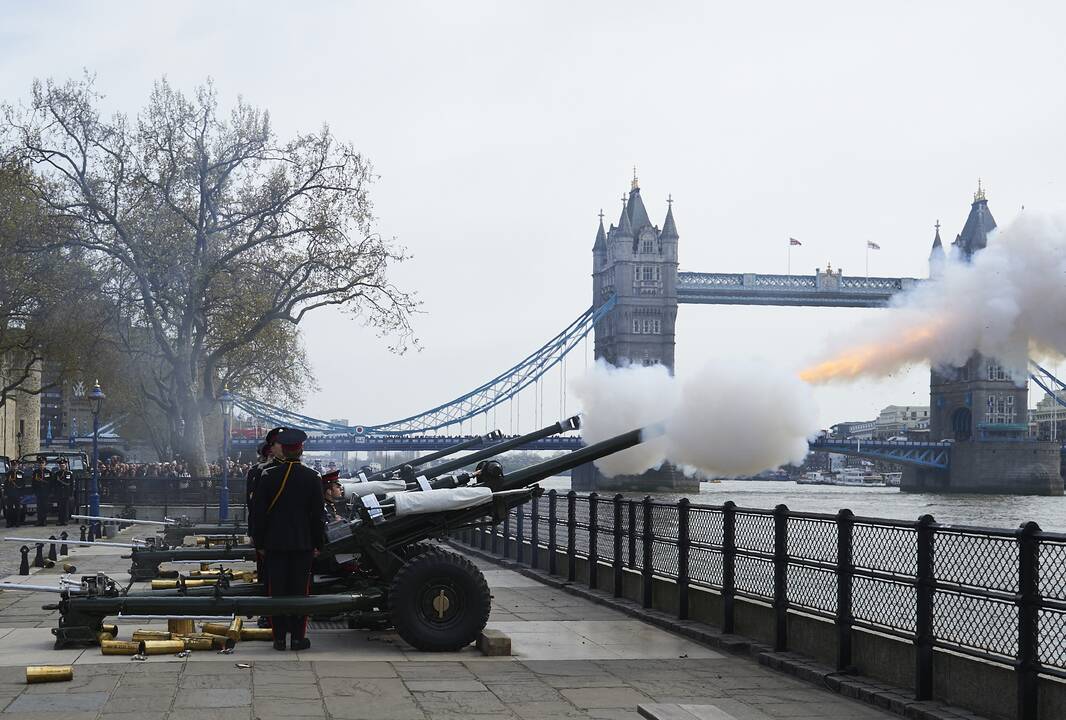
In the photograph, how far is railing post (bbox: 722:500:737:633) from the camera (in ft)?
41.8

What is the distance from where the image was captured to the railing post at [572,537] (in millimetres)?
18312

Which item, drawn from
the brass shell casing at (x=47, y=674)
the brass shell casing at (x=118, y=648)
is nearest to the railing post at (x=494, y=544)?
the brass shell casing at (x=118, y=648)

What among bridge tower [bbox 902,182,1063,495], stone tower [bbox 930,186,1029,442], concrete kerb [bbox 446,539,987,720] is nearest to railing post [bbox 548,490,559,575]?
concrete kerb [bbox 446,539,987,720]

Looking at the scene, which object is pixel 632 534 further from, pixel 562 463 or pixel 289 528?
pixel 289 528

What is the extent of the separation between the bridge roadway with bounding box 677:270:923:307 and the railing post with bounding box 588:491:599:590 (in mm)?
106426

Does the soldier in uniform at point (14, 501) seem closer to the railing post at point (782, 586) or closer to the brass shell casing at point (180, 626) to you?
the brass shell casing at point (180, 626)

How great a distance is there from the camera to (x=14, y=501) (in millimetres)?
34125

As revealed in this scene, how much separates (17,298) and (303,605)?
39.2 m

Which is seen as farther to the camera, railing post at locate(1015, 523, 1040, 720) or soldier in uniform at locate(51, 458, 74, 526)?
soldier in uniform at locate(51, 458, 74, 526)

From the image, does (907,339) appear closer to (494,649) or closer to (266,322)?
(494,649)

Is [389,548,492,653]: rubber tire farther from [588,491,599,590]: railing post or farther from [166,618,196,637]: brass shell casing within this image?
[588,491,599,590]: railing post

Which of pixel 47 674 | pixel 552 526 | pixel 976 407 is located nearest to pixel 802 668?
pixel 47 674

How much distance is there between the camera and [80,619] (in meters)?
11.3

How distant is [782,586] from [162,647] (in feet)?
16.6
